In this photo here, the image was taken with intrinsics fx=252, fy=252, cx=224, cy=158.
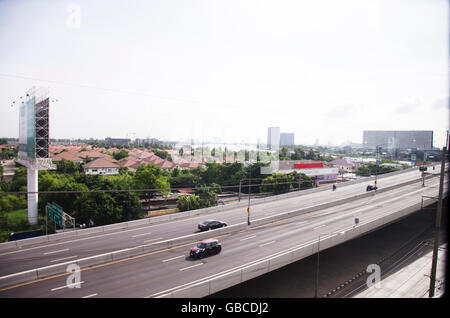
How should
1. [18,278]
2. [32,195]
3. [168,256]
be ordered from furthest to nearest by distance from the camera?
[32,195] → [168,256] → [18,278]

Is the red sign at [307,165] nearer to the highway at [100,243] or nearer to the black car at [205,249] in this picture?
the highway at [100,243]

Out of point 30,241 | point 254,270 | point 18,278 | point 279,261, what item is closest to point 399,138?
point 279,261

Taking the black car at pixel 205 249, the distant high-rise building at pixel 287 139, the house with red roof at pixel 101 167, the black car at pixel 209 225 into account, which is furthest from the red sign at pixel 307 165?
the distant high-rise building at pixel 287 139

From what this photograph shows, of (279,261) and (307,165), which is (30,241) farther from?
(307,165)

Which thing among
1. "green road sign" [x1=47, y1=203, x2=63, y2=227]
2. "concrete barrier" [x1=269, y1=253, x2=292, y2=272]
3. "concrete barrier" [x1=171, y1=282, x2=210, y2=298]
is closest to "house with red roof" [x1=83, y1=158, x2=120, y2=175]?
"green road sign" [x1=47, y1=203, x2=63, y2=227]
